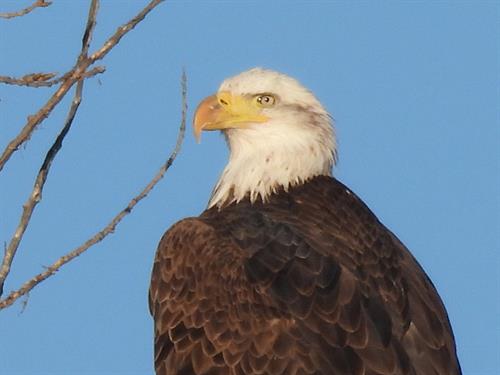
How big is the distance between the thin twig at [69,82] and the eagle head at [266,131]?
2.73m

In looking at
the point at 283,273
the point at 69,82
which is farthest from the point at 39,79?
the point at 283,273

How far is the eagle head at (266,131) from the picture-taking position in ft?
27.2

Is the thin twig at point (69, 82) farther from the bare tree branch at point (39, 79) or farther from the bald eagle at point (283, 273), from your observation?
the bald eagle at point (283, 273)

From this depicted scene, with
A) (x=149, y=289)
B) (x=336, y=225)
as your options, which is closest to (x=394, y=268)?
(x=336, y=225)

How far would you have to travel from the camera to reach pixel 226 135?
8.69 m

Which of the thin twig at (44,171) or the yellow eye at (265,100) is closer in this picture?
the thin twig at (44,171)

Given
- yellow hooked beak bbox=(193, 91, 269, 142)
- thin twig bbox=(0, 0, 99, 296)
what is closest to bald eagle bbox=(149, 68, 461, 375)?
yellow hooked beak bbox=(193, 91, 269, 142)

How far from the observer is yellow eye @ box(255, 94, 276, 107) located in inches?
330

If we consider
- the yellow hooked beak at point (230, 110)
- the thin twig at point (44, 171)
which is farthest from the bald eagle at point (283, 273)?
the thin twig at point (44, 171)

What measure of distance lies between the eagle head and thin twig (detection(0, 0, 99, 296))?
2.55 metres

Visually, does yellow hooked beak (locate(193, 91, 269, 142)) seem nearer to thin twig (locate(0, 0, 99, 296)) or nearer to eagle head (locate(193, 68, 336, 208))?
eagle head (locate(193, 68, 336, 208))

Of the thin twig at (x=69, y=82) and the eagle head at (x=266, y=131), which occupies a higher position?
the eagle head at (x=266, y=131)

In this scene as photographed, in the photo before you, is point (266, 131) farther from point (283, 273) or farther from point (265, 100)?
point (283, 273)

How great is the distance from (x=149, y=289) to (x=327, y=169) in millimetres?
1814
